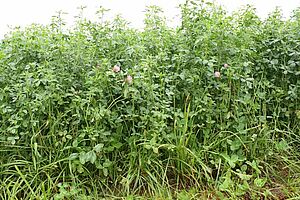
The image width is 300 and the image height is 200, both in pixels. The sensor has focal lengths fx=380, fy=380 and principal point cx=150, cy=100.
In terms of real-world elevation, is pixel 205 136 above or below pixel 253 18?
below

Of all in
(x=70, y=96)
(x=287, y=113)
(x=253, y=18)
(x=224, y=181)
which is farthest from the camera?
(x=253, y=18)

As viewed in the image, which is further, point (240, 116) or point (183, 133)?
point (240, 116)

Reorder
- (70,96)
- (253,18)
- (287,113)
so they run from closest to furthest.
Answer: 1. (70,96)
2. (287,113)
3. (253,18)

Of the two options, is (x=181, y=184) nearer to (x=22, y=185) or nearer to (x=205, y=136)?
(x=205, y=136)

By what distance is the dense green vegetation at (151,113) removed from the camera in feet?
6.44

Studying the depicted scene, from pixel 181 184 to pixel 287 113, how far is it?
84 centimetres

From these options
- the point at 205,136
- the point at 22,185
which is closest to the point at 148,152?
the point at 205,136

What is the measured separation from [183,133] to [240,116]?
0.41 meters

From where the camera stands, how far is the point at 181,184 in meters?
2.03

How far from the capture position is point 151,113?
2025 millimetres

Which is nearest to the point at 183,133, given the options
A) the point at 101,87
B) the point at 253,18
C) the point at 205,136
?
the point at 205,136

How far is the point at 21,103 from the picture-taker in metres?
2.00

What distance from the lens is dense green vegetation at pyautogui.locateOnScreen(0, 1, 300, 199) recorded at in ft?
6.44

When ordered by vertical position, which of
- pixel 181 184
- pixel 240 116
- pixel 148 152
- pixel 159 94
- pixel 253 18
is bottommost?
pixel 181 184
